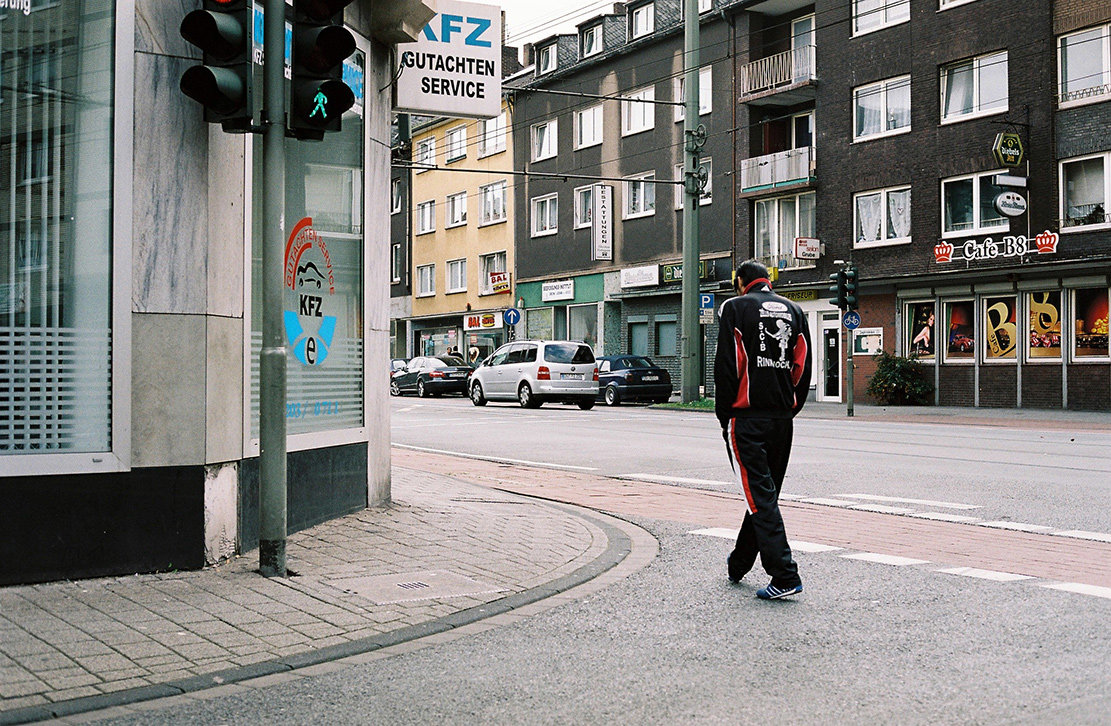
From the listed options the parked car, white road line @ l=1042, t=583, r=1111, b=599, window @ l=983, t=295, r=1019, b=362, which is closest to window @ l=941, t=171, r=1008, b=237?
window @ l=983, t=295, r=1019, b=362

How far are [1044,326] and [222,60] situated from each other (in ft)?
88.1

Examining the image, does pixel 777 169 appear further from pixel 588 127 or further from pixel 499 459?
pixel 499 459

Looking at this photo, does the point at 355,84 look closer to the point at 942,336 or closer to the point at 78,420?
the point at 78,420

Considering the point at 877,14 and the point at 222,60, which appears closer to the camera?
the point at 222,60

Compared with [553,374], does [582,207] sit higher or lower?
higher

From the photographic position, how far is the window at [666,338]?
41.1 metres

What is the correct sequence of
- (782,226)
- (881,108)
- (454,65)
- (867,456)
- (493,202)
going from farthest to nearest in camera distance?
(493,202), (782,226), (881,108), (867,456), (454,65)

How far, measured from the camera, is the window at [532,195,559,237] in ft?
156

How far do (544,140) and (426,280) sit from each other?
1206 centimetres

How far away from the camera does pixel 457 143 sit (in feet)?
179

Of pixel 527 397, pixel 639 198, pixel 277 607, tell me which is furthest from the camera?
pixel 639 198

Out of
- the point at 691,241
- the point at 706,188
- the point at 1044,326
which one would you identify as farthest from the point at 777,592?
the point at 706,188

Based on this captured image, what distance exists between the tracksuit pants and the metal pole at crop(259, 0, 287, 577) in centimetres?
246

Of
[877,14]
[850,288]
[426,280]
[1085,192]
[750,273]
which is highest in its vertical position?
[877,14]
